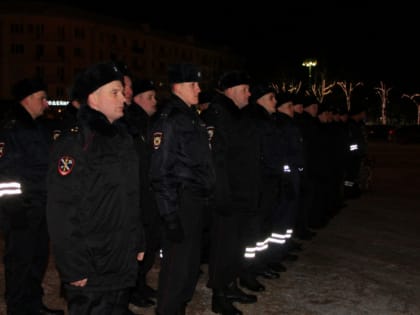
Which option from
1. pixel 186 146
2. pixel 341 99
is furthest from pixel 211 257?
pixel 341 99

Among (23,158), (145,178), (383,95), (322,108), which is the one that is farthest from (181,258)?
(383,95)

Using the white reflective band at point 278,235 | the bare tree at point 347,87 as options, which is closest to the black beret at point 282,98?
the white reflective band at point 278,235

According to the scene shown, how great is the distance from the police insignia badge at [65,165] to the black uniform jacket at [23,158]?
1.78 metres

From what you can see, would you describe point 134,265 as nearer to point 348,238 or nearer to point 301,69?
point 348,238

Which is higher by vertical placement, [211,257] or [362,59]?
[362,59]

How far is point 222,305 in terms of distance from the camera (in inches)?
203

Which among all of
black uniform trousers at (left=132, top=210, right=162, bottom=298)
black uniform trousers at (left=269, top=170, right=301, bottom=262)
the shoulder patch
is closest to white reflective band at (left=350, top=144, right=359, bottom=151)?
black uniform trousers at (left=269, top=170, right=301, bottom=262)

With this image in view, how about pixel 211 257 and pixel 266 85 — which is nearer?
pixel 211 257

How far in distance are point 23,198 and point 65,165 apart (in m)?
1.95

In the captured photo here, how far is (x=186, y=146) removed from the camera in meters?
4.27

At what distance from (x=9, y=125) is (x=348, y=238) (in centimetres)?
561

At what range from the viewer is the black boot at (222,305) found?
5.10 metres

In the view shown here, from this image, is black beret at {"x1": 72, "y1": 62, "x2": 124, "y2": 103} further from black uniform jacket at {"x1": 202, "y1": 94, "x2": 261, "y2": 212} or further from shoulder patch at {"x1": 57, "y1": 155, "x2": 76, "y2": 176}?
black uniform jacket at {"x1": 202, "y1": 94, "x2": 261, "y2": 212}

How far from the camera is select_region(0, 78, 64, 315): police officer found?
184 inches
